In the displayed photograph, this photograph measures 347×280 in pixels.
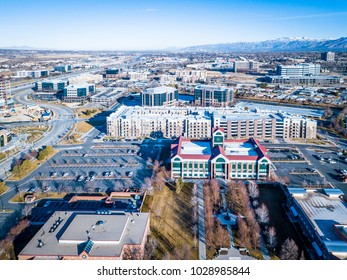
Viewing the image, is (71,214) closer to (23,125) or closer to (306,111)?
(23,125)

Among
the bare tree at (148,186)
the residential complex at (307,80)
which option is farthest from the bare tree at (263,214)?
the residential complex at (307,80)

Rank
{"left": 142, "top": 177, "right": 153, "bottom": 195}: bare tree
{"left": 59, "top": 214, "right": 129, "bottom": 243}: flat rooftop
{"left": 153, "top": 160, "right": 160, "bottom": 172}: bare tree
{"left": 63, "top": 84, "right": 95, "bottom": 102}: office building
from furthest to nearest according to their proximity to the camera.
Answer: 1. {"left": 63, "top": 84, "right": 95, "bottom": 102}: office building
2. {"left": 153, "top": 160, "right": 160, "bottom": 172}: bare tree
3. {"left": 142, "top": 177, "right": 153, "bottom": 195}: bare tree
4. {"left": 59, "top": 214, "right": 129, "bottom": 243}: flat rooftop

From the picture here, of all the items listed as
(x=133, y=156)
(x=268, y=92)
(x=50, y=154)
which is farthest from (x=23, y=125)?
(x=268, y=92)

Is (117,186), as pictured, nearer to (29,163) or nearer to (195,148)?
(195,148)

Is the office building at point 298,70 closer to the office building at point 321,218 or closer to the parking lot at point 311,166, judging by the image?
the parking lot at point 311,166

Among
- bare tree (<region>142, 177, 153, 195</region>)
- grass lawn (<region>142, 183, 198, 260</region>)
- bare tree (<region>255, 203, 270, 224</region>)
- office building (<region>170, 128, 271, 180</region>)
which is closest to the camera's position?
grass lawn (<region>142, 183, 198, 260</region>)

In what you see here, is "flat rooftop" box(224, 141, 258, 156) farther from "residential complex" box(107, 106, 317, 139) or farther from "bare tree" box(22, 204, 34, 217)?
"bare tree" box(22, 204, 34, 217)

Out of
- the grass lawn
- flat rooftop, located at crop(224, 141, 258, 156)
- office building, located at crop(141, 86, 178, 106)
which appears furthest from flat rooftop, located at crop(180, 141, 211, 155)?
office building, located at crop(141, 86, 178, 106)
